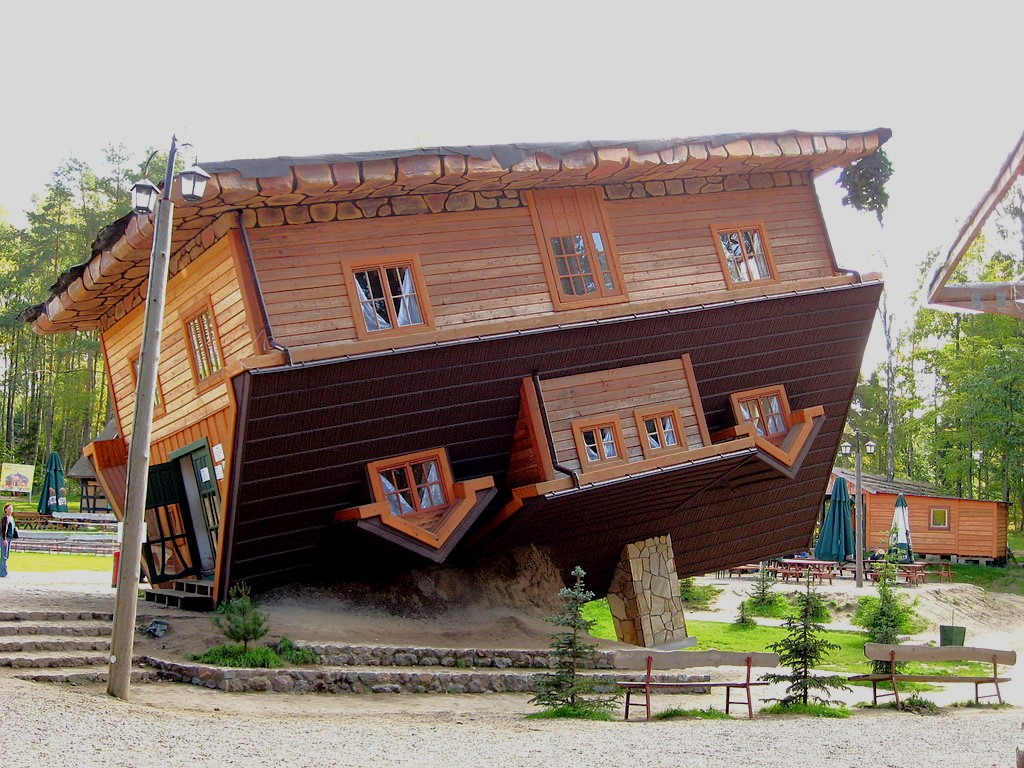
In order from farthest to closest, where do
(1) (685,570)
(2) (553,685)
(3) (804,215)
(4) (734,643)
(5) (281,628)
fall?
(4) (734,643) < (1) (685,570) < (3) (804,215) < (5) (281,628) < (2) (553,685)

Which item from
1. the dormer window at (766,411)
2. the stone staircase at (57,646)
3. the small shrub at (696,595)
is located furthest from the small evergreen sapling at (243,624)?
the small shrub at (696,595)

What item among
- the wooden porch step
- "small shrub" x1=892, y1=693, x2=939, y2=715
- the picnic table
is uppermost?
the picnic table

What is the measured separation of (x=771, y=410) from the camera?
58.9 feet

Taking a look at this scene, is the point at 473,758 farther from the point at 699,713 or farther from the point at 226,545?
the point at 226,545

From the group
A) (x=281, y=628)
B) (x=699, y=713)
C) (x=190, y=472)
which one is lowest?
(x=699, y=713)

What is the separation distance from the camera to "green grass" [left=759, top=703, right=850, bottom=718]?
A: 12859 mm

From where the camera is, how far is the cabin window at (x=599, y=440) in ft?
51.5

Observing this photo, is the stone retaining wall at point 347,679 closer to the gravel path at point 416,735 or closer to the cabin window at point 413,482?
the gravel path at point 416,735

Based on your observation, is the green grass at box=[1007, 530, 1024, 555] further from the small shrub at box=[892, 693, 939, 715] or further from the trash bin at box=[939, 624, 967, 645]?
the small shrub at box=[892, 693, 939, 715]

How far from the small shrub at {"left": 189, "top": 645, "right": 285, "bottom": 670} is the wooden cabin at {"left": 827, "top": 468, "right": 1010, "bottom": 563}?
27.9 m

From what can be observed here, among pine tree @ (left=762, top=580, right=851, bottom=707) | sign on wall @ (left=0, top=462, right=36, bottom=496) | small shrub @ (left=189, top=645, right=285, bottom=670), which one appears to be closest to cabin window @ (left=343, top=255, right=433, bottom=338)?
small shrub @ (left=189, top=645, right=285, bottom=670)

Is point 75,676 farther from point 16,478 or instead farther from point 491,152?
point 16,478

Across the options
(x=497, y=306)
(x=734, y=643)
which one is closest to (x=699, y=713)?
(x=497, y=306)

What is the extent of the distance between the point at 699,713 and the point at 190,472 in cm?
838
